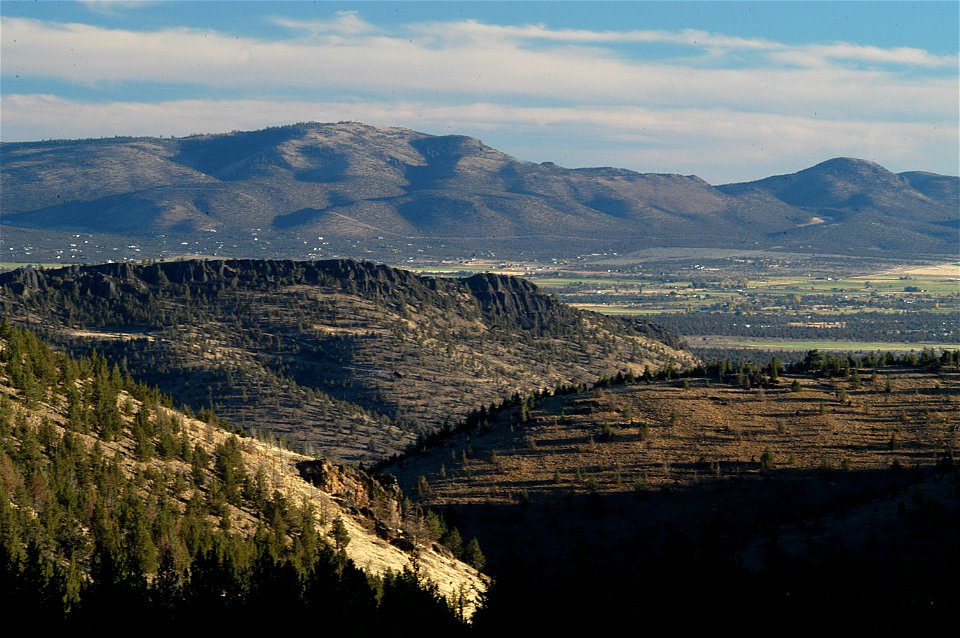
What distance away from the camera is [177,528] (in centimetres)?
5559

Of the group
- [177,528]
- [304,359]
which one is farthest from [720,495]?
[304,359]

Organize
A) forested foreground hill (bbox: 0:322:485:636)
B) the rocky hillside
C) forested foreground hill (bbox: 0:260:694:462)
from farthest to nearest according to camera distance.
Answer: forested foreground hill (bbox: 0:260:694:462)
the rocky hillside
forested foreground hill (bbox: 0:322:485:636)

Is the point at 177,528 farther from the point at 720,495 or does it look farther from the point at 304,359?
the point at 304,359

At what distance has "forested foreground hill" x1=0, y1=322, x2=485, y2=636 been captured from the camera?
149ft

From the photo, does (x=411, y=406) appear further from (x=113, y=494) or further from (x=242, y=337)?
(x=113, y=494)

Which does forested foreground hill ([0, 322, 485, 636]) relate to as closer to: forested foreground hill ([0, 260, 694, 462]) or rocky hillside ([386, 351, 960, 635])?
rocky hillside ([386, 351, 960, 635])

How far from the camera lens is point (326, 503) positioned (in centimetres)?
7000

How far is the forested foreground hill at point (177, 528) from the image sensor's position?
45.3m

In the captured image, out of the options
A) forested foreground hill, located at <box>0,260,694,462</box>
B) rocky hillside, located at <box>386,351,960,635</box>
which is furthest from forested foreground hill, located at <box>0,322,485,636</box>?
forested foreground hill, located at <box>0,260,694,462</box>

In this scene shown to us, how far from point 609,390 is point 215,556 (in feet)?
233

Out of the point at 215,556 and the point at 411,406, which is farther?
the point at 411,406

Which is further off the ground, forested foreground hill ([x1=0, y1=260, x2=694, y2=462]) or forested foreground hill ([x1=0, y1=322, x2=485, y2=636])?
forested foreground hill ([x1=0, y1=322, x2=485, y2=636])

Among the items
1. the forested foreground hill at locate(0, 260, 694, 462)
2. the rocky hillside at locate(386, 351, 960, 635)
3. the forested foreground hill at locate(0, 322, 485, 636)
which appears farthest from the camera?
the forested foreground hill at locate(0, 260, 694, 462)

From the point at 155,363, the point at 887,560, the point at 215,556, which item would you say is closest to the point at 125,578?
the point at 215,556
